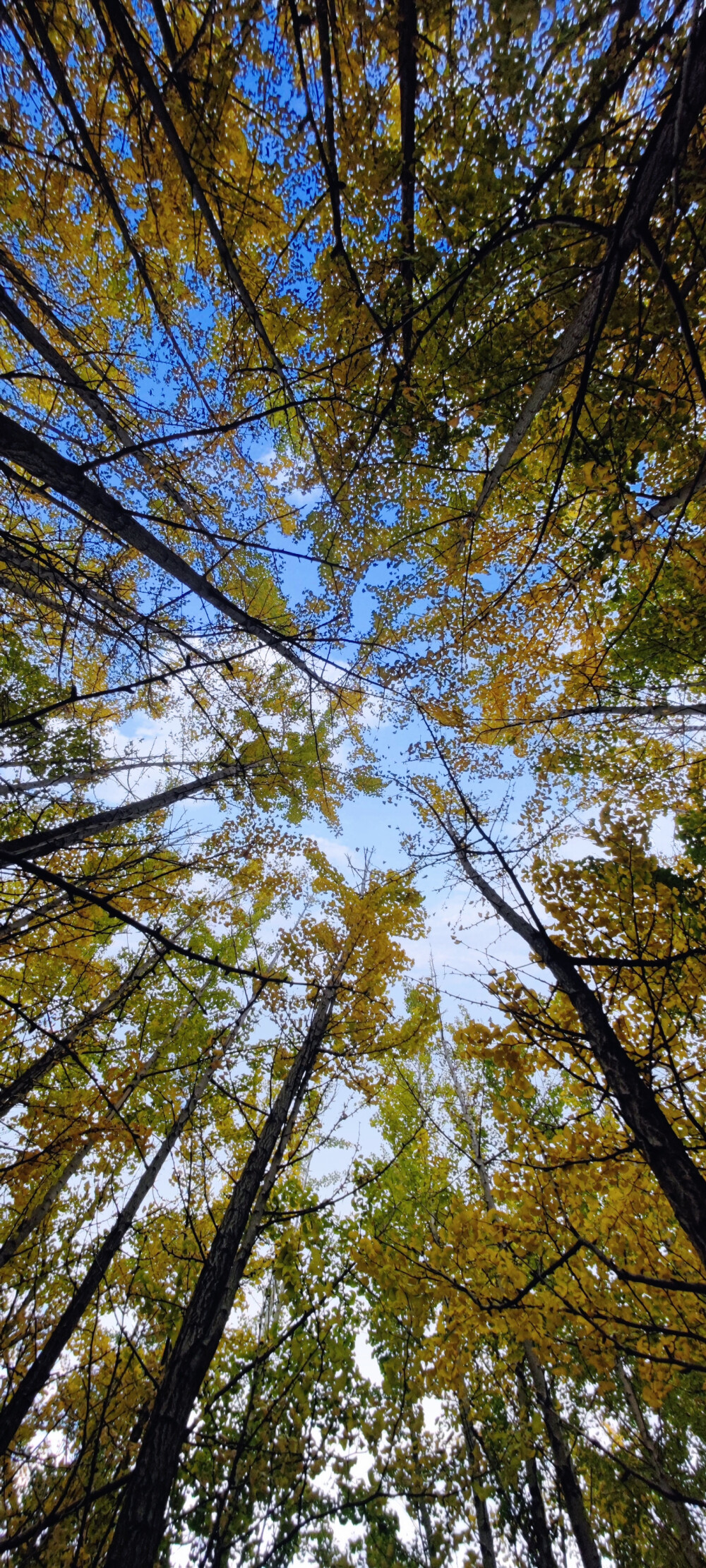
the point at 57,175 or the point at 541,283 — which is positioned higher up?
the point at 57,175

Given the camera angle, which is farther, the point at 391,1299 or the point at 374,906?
the point at 374,906

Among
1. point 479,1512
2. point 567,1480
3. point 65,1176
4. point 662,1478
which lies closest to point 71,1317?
point 65,1176

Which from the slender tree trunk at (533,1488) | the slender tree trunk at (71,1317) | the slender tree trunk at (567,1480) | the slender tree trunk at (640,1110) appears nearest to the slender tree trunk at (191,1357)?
the slender tree trunk at (71,1317)

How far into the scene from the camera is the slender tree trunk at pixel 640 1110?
2213 mm

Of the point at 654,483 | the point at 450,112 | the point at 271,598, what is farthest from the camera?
the point at 271,598

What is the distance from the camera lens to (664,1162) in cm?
234

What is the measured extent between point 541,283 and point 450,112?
3.81ft

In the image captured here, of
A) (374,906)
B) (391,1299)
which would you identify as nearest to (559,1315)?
(391,1299)

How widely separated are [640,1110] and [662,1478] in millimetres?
6718

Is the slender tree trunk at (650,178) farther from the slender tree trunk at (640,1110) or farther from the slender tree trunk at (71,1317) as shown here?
the slender tree trunk at (71,1317)

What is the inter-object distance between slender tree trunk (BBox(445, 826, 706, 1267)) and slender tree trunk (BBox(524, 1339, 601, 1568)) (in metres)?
4.33

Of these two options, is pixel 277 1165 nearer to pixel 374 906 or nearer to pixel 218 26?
pixel 374 906

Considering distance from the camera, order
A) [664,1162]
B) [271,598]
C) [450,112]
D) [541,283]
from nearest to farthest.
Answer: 1. [664,1162]
2. [450,112]
3. [541,283]
4. [271,598]

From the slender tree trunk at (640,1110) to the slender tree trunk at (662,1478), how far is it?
18.2 ft
